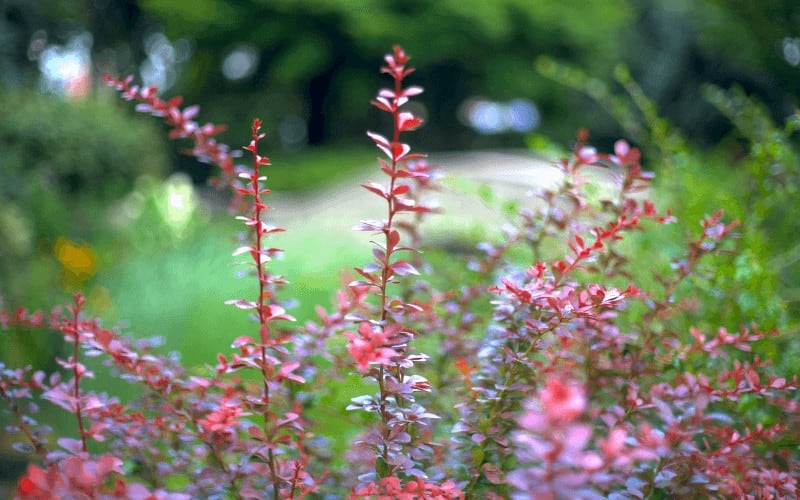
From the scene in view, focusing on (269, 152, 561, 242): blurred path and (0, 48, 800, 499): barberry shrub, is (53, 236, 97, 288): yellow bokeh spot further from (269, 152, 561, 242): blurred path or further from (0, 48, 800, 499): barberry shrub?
(0, 48, 800, 499): barberry shrub

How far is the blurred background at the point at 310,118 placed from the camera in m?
2.61

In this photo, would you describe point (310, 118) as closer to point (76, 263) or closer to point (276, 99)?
point (276, 99)

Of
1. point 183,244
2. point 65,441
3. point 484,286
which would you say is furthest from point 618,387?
point 183,244

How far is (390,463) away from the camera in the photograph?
89cm

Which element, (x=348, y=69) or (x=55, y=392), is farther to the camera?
(x=348, y=69)

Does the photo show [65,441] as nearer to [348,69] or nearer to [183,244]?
[183,244]

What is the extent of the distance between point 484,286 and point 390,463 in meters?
0.73

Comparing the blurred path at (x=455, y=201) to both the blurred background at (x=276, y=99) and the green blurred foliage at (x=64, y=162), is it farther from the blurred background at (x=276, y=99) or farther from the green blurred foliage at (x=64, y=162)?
the green blurred foliage at (x=64, y=162)

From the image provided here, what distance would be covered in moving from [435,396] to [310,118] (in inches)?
469

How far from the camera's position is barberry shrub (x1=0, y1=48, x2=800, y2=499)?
78 centimetres

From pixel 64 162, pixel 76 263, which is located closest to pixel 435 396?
pixel 76 263

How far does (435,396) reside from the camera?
1440 mm

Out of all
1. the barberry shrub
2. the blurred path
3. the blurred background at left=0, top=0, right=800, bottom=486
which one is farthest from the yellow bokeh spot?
the barberry shrub

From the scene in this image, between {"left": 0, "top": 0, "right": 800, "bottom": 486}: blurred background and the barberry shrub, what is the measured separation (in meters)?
0.42
